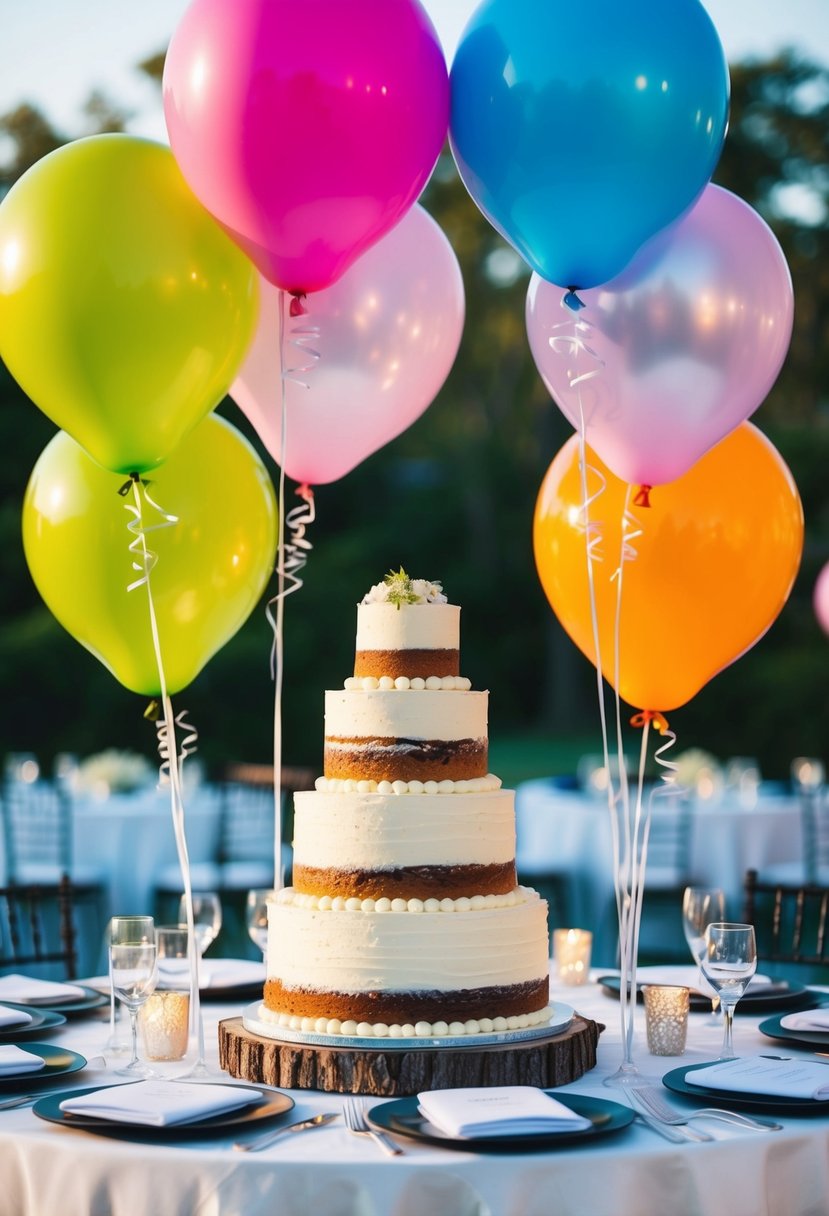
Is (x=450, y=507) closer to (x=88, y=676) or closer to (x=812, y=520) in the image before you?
(x=812, y=520)

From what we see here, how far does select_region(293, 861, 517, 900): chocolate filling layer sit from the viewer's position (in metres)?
2.67

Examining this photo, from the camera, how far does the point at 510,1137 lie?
7.01 ft

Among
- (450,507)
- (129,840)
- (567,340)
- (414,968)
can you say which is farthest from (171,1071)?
(450,507)

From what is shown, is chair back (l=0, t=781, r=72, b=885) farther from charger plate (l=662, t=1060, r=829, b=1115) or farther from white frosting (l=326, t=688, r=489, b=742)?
charger plate (l=662, t=1060, r=829, b=1115)

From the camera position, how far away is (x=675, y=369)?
9.77 feet

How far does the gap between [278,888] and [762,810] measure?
4884mm

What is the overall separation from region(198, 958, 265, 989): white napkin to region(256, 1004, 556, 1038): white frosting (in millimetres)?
678

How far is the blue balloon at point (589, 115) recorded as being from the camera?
2584mm

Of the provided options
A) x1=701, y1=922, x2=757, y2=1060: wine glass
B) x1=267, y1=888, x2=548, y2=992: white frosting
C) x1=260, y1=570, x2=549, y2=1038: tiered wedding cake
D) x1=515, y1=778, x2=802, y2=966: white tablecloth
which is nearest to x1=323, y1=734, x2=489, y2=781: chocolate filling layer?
x1=260, y1=570, x2=549, y2=1038: tiered wedding cake

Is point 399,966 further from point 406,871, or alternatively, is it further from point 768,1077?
point 768,1077

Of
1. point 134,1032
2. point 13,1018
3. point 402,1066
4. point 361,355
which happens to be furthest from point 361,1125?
point 361,355

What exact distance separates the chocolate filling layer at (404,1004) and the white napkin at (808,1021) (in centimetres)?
60

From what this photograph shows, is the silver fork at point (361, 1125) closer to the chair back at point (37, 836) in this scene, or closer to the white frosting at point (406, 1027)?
the white frosting at point (406, 1027)

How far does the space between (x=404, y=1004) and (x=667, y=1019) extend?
0.57 meters
